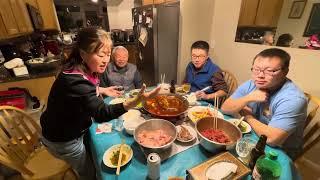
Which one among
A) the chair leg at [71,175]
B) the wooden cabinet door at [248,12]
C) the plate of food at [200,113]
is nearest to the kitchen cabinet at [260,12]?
the wooden cabinet door at [248,12]

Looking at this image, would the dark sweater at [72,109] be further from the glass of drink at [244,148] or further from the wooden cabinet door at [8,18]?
the wooden cabinet door at [8,18]

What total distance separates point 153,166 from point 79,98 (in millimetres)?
586

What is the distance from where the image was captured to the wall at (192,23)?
2.71 m

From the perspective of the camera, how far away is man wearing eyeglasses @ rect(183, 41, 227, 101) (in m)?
2.01

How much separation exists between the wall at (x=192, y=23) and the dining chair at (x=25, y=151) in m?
2.26

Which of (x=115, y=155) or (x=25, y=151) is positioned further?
(x=25, y=151)

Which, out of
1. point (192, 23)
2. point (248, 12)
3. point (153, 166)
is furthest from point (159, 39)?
point (153, 166)

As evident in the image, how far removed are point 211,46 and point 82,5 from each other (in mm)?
4063

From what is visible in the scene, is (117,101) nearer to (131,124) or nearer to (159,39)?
(131,124)

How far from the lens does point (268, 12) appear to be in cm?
203

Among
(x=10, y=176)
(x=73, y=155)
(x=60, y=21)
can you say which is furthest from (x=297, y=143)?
(x=60, y=21)

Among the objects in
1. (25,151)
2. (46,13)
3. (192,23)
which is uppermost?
(46,13)

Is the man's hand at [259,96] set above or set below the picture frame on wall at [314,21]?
below

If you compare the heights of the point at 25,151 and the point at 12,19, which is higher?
the point at 12,19
